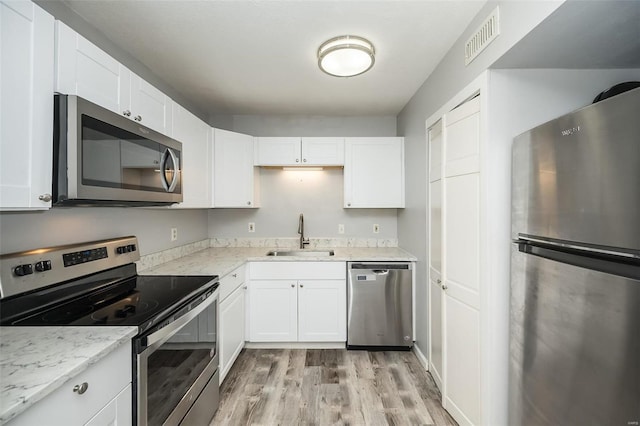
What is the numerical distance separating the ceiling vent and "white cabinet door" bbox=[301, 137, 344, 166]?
5.29 feet

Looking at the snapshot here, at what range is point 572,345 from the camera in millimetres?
1034

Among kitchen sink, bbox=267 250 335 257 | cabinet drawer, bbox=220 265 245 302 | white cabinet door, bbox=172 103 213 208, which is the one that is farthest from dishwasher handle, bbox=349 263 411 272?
white cabinet door, bbox=172 103 213 208

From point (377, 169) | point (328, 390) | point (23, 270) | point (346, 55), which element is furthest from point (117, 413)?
point (377, 169)

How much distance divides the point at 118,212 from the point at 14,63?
1125mm

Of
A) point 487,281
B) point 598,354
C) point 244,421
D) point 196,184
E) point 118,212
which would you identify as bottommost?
point 244,421

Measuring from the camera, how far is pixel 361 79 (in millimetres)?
2439

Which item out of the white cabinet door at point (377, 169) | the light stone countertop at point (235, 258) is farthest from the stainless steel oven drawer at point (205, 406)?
the white cabinet door at point (377, 169)

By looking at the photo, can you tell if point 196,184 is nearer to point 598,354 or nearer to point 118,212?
point 118,212

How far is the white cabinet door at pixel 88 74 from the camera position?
118 centimetres

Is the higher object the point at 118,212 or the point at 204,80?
the point at 204,80

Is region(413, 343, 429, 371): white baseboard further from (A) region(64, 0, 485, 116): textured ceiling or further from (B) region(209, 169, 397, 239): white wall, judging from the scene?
(A) region(64, 0, 485, 116): textured ceiling

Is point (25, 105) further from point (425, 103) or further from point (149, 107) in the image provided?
point (425, 103)

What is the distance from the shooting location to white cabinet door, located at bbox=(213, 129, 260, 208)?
2854 mm

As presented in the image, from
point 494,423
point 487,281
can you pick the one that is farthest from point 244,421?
point 487,281
